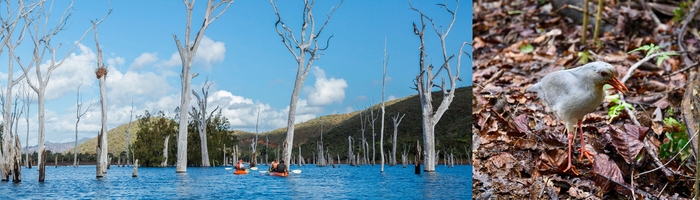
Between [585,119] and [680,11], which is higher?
[680,11]

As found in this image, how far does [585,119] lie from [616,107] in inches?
3.4

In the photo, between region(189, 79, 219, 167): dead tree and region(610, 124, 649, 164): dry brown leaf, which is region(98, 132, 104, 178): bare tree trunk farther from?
region(610, 124, 649, 164): dry brown leaf

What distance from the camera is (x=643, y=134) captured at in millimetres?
1436

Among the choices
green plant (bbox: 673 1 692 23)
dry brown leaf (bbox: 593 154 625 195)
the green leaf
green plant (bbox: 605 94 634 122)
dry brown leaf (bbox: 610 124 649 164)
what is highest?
green plant (bbox: 673 1 692 23)

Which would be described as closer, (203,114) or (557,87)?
(557,87)

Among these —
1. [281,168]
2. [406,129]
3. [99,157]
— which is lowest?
[281,168]

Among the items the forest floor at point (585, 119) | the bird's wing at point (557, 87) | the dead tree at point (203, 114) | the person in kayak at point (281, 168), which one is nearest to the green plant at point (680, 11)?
the forest floor at point (585, 119)

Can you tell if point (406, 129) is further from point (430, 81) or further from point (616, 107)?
point (616, 107)

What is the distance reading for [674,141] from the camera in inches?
56.4

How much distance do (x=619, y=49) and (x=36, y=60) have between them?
1609 centimetres

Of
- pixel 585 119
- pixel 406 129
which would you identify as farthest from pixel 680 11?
pixel 406 129

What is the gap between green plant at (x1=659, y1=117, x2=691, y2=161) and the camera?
56.1 inches

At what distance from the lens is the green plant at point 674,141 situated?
143 cm

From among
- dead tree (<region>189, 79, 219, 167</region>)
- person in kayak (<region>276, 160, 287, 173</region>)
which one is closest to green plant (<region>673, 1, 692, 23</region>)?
person in kayak (<region>276, 160, 287, 173</region>)
